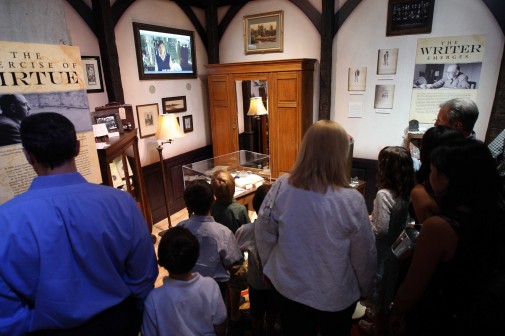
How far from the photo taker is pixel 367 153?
4.33m

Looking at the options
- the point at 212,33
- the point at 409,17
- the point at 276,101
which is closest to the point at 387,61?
the point at 409,17

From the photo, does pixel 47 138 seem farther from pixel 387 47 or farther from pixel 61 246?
pixel 387 47

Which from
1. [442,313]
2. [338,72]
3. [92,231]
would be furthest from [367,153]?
[92,231]

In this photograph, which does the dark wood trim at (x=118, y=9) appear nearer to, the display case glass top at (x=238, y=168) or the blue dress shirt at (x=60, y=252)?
the display case glass top at (x=238, y=168)

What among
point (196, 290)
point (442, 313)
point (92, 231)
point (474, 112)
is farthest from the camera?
point (474, 112)

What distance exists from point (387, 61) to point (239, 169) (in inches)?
92.1

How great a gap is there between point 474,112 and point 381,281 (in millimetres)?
1324

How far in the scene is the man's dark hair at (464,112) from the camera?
6.93 feet

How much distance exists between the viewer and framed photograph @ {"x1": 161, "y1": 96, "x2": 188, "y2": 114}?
4441mm

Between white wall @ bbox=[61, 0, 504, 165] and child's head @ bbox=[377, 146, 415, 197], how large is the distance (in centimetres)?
243

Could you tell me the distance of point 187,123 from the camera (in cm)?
487

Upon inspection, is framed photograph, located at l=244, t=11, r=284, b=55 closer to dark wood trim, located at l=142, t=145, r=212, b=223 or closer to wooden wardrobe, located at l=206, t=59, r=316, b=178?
wooden wardrobe, located at l=206, t=59, r=316, b=178

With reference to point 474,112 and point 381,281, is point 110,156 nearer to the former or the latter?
point 381,281

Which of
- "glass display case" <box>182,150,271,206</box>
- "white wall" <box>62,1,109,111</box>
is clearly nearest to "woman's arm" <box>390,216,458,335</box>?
"glass display case" <box>182,150,271,206</box>
